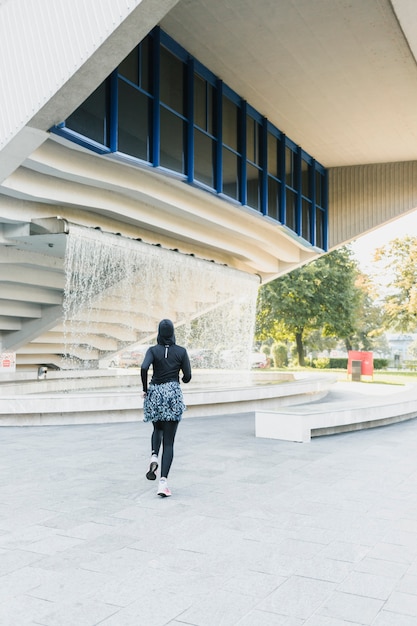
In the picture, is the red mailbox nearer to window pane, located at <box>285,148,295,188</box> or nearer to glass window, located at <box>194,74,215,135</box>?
window pane, located at <box>285,148,295,188</box>

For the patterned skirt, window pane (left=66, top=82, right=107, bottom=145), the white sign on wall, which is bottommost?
the patterned skirt

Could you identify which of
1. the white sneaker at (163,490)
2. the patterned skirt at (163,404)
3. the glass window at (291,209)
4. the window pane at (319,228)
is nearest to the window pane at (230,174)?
the glass window at (291,209)

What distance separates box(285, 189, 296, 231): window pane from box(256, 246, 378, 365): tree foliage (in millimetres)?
18742

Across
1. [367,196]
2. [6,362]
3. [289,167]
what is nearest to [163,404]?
[6,362]

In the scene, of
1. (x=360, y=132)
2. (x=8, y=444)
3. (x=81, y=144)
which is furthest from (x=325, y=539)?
(x=360, y=132)

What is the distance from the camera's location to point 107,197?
43.1ft

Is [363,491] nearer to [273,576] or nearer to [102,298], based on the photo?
[273,576]

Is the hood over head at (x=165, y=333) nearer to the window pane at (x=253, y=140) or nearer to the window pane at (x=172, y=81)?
the window pane at (x=172, y=81)

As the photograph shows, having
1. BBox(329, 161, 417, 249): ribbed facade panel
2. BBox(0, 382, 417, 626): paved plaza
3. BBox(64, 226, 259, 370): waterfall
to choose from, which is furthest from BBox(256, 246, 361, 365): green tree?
BBox(0, 382, 417, 626): paved plaza

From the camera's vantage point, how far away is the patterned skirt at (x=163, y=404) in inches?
239

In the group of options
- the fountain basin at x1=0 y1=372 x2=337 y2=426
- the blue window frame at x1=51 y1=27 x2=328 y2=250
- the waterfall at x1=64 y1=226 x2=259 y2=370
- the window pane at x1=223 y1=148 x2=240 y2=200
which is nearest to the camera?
the fountain basin at x1=0 y1=372 x2=337 y2=426

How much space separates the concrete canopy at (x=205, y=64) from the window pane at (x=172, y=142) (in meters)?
0.49

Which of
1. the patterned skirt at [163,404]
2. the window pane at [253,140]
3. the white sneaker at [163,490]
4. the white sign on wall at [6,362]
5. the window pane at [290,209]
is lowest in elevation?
the white sneaker at [163,490]

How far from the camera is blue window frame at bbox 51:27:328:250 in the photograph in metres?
11.2
